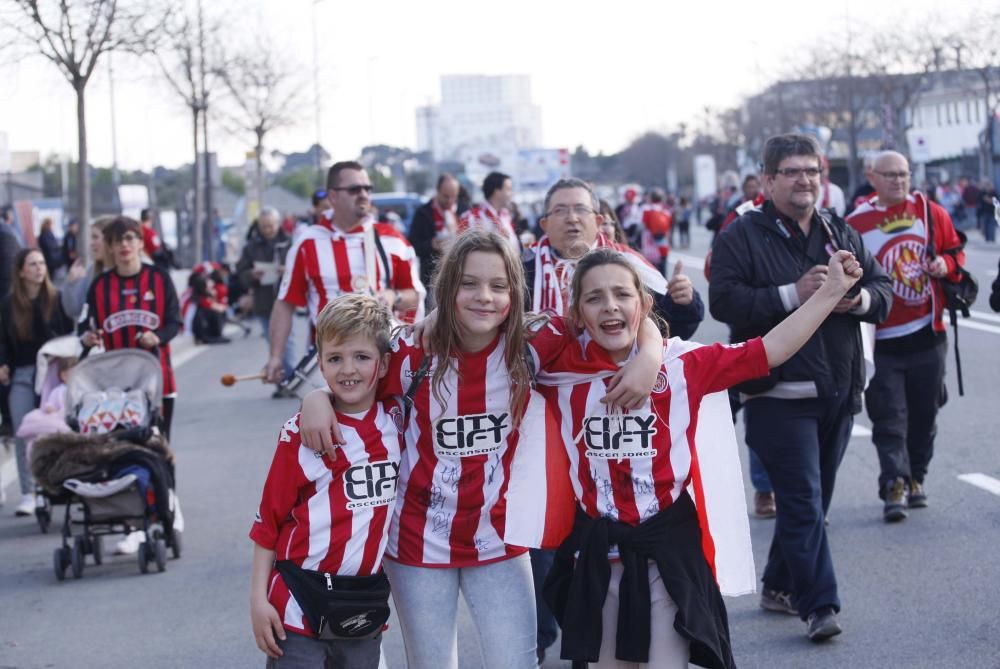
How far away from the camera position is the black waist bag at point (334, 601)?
3992mm

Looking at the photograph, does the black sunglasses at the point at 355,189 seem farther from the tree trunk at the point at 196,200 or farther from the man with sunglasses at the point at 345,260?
the tree trunk at the point at 196,200

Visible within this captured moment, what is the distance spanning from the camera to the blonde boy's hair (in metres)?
4.11

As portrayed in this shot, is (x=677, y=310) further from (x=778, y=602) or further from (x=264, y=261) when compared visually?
(x=264, y=261)

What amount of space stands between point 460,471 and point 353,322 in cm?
54

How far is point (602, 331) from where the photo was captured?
4.11m

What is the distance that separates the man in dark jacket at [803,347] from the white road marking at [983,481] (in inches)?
109

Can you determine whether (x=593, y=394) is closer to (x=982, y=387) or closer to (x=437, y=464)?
(x=437, y=464)

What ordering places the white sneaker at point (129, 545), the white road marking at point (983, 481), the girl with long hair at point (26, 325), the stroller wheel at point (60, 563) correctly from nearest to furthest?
the stroller wheel at point (60, 563)
the white sneaker at point (129, 545)
the white road marking at point (983, 481)
the girl with long hair at point (26, 325)

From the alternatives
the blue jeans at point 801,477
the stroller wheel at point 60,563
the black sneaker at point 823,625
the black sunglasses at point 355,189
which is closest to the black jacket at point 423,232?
the black sunglasses at point 355,189

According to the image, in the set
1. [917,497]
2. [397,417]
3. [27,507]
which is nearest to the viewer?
[397,417]

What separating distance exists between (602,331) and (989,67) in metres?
43.1

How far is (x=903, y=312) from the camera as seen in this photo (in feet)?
25.4

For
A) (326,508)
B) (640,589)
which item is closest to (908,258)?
(640,589)

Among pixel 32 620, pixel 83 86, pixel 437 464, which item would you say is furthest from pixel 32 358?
pixel 83 86
